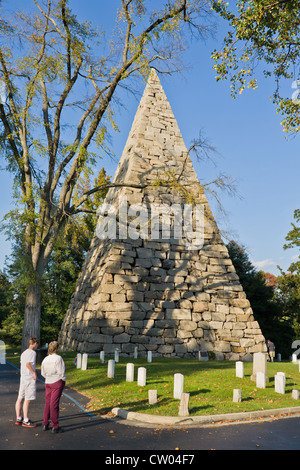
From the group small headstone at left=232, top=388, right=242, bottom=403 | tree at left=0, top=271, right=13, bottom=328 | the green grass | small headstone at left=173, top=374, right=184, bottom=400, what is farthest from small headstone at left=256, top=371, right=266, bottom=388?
tree at left=0, top=271, right=13, bottom=328

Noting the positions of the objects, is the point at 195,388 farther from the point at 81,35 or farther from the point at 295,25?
the point at 81,35

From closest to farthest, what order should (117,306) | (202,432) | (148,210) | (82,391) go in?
(202,432)
(82,391)
(117,306)
(148,210)

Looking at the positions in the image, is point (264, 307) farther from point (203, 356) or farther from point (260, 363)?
point (260, 363)

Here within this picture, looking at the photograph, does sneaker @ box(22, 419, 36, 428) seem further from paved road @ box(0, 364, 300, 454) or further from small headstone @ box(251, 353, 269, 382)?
small headstone @ box(251, 353, 269, 382)

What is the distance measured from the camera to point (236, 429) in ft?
25.3

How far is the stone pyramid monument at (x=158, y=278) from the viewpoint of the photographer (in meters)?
18.6

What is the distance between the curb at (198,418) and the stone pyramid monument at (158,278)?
31.4ft

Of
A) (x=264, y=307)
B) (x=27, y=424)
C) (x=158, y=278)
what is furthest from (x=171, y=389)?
(x=264, y=307)

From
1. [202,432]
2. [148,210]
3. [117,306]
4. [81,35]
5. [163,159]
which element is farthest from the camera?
[163,159]

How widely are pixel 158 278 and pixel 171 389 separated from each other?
9.38 meters

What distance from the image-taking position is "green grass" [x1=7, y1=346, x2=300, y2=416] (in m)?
9.28

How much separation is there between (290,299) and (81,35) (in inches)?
1132

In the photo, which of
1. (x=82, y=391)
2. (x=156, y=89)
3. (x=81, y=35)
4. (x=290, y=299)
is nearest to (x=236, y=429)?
(x=82, y=391)

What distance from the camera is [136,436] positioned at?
703cm
